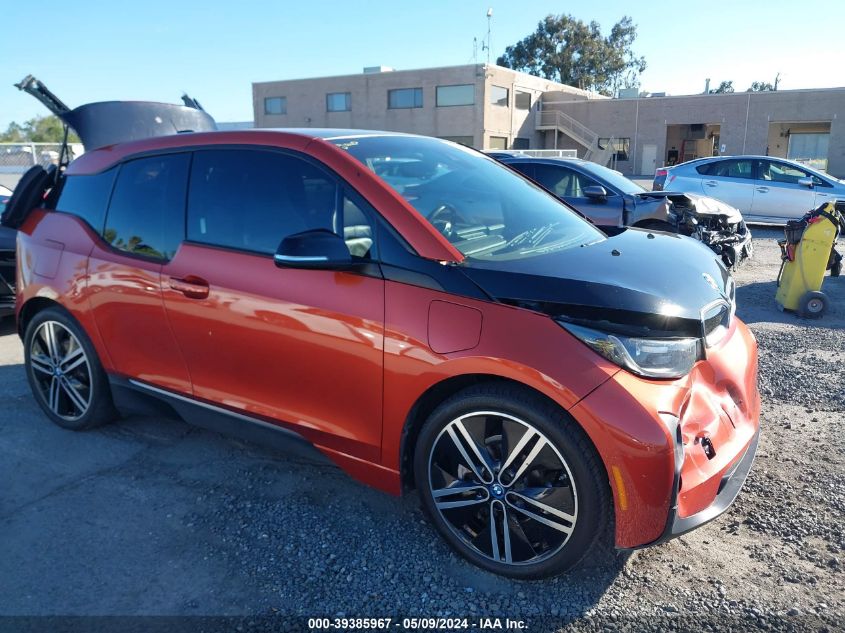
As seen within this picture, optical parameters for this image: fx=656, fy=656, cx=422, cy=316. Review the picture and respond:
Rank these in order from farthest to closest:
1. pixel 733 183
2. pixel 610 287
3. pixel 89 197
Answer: pixel 733 183
pixel 89 197
pixel 610 287

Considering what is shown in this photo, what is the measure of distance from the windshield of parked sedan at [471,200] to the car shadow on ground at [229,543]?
1.40 m

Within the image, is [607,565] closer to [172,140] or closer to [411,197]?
[411,197]

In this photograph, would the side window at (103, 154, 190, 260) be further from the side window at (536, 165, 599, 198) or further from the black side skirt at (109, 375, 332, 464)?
the side window at (536, 165, 599, 198)

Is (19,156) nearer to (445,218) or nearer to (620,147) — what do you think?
(445,218)

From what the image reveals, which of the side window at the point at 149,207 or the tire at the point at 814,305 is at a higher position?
the side window at the point at 149,207

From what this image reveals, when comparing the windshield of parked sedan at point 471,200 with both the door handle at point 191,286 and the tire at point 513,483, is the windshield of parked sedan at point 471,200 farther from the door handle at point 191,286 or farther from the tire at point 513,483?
the door handle at point 191,286

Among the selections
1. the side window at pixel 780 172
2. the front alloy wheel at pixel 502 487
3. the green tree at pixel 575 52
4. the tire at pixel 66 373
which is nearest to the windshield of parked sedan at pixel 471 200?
the front alloy wheel at pixel 502 487

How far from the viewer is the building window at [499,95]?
3886 cm

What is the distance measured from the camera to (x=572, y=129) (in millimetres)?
43562

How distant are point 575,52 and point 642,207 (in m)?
61.9

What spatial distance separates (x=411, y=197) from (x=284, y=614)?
185cm

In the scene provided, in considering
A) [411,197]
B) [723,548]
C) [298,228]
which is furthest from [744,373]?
[298,228]

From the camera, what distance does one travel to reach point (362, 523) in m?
3.20

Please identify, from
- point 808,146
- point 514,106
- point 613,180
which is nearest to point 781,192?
point 613,180
